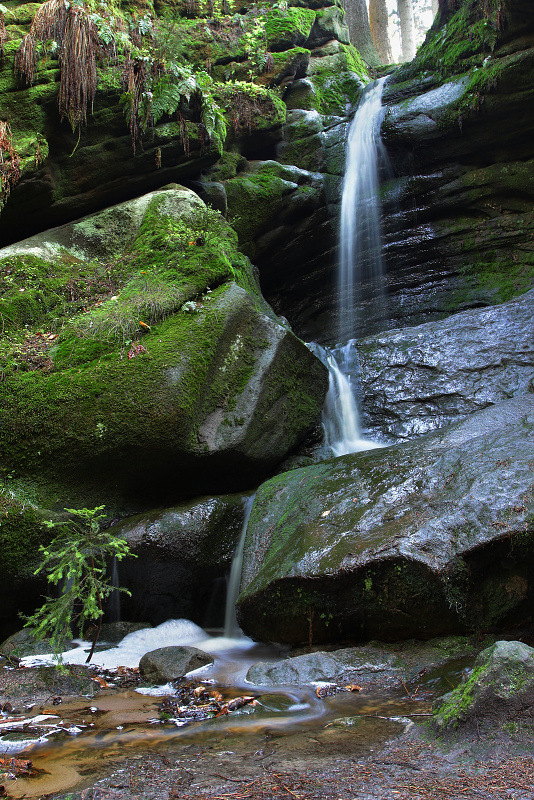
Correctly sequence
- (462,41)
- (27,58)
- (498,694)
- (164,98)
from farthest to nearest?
1. (462,41)
2. (164,98)
3. (27,58)
4. (498,694)

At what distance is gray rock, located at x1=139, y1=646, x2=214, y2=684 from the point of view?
4129 mm

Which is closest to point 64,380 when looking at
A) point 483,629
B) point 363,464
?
point 363,464

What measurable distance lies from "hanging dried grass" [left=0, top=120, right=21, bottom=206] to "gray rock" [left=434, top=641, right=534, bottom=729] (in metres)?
8.18

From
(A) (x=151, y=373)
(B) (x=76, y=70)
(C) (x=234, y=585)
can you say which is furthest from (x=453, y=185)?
(C) (x=234, y=585)

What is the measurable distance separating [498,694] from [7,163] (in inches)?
336

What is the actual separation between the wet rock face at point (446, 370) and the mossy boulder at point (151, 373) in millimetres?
1273

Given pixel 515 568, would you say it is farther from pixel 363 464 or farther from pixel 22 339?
pixel 22 339

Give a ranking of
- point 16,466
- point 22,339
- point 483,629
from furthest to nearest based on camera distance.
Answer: point 22,339 → point 16,466 → point 483,629

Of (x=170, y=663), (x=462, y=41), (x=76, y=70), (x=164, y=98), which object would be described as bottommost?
(x=170, y=663)

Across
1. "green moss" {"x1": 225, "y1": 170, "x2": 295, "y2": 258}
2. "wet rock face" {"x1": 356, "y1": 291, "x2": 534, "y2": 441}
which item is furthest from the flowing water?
"green moss" {"x1": 225, "y1": 170, "x2": 295, "y2": 258}

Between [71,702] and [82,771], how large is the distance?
1.28m

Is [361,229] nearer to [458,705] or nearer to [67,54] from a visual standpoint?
[67,54]

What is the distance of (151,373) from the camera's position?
6230mm

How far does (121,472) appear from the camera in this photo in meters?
6.34
